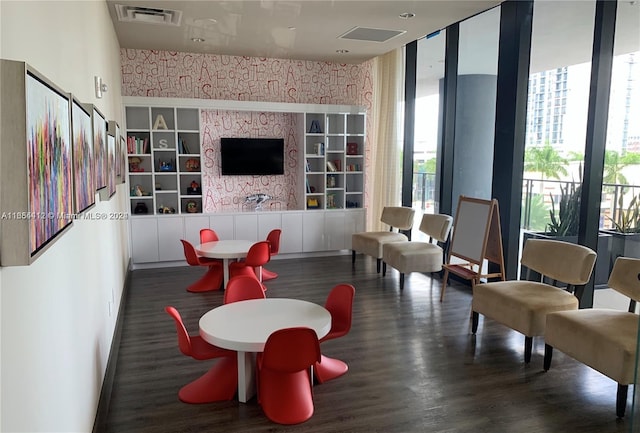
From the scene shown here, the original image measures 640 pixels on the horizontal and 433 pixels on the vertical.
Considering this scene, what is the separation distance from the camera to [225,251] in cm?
571

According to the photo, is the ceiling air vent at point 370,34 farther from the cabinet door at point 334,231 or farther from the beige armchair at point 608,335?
the beige armchair at point 608,335

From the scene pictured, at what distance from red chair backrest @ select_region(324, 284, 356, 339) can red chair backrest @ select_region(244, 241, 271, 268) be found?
212cm

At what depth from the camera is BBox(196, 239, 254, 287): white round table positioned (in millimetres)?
5617

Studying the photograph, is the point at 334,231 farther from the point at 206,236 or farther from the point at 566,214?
the point at 566,214

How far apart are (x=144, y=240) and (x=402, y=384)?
4.74 metres

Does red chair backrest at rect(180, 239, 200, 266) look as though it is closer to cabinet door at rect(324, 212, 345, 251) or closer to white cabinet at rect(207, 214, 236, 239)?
white cabinet at rect(207, 214, 236, 239)

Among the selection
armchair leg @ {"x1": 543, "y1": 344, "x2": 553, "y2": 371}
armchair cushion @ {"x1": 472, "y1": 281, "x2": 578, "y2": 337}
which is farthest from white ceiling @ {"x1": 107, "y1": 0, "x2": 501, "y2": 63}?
armchair leg @ {"x1": 543, "y1": 344, "x2": 553, "y2": 371}

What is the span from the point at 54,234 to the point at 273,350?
4.77ft

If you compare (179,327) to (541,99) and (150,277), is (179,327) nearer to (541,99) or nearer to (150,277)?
(150,277)

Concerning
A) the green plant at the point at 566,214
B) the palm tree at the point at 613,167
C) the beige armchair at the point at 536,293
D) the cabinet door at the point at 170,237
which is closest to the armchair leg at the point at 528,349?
the beige armchair at the point at 536,293

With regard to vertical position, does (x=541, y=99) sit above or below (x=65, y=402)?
above

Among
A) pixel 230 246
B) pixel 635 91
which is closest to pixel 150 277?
pixel 230 246

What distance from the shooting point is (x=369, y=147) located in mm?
8258

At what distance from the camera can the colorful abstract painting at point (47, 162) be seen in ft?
4.58
